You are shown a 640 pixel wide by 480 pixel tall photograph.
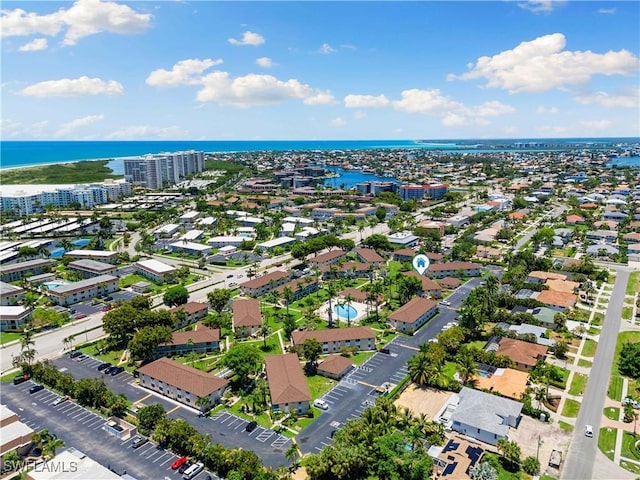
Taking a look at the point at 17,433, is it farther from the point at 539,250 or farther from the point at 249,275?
the point at 539,250

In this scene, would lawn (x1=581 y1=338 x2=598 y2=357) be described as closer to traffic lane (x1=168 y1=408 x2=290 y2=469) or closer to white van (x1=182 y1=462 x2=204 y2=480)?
traffic lane (x1=168 y1=408 x2=290 y2=469)

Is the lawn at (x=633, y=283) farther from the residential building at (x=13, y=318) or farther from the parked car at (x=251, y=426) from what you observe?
the residential building at (x=13, y=318)

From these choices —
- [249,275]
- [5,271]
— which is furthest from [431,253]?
[5,271]

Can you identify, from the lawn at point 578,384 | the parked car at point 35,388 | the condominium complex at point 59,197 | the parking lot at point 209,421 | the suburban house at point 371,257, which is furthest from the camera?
the condominium complex at point 59,197

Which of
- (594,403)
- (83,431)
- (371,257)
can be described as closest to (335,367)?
(83,431)

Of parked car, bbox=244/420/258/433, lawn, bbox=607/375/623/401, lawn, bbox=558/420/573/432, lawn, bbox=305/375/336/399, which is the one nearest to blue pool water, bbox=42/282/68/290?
lawn, bbox=305/375/336/399

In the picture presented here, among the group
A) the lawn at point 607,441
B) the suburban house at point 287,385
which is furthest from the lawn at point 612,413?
the suburban house at point 287,385
